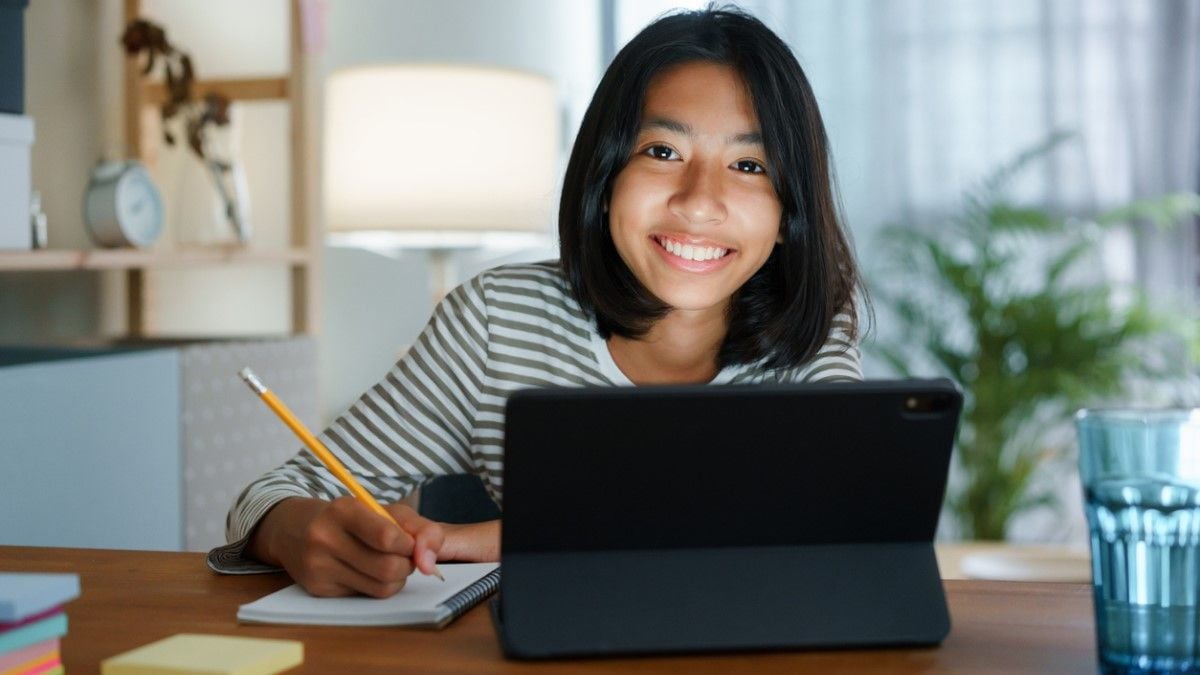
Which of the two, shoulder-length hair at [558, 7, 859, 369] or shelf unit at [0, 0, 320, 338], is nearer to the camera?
shoulder-length hair at [558, 7, 859, 369]

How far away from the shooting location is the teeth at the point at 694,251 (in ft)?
4.55

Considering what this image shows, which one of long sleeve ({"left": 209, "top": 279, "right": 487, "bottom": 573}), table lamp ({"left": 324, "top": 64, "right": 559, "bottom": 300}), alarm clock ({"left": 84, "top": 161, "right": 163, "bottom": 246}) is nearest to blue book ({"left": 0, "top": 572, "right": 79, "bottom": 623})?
long sleeve ({"left": 209, "top": 279, "right": 487, "bottom": 573})

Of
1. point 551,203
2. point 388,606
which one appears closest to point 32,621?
point 388,606

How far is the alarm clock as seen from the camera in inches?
89.7

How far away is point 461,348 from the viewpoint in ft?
4.89

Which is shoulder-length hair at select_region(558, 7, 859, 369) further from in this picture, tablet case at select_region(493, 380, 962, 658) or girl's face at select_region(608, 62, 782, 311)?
tablet case at select_region(493, 380, 962, 658)

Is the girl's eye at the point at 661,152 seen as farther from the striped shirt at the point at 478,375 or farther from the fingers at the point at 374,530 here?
the fingers at the point at 374,530

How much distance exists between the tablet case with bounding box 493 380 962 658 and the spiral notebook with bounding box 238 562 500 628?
0.08m

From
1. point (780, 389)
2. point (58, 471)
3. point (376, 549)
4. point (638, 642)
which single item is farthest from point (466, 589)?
point (58, 471)

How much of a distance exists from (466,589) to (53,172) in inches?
74.8

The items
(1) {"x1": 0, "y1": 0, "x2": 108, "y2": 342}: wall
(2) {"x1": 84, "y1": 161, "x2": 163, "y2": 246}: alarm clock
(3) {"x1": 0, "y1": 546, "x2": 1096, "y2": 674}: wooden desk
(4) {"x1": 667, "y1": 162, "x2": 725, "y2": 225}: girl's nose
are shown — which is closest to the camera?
(3) {"x1": 0, "y1": 546, "x2": 1096, "y2": 674}: wooden desk

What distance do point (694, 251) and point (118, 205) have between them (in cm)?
125

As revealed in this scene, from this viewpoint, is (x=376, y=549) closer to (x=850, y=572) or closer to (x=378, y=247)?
(x=850, y=572)

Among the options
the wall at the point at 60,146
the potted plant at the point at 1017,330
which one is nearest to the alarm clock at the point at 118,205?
the wall at the point at 60,146
